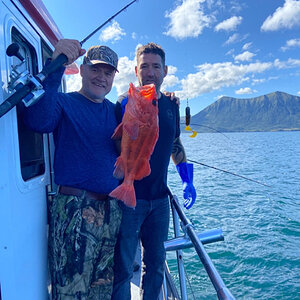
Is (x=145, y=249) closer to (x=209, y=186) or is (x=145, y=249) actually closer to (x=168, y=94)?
(x=168, y=94)

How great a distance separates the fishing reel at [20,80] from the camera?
1375 millimetres

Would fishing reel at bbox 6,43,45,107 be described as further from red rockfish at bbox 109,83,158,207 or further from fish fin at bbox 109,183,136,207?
fish fin at bbox 109,183,136,207

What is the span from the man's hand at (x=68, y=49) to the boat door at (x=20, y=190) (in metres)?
0.31

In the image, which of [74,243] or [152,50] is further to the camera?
[152,50]

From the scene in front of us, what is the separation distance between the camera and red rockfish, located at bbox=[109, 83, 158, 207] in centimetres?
217

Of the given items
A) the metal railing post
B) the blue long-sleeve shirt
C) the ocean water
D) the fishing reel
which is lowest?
the ocean water

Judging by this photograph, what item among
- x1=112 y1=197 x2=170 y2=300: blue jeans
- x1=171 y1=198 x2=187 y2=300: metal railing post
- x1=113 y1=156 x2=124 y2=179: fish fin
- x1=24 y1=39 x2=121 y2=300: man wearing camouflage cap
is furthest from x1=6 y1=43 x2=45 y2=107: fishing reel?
x1=171 y1=198 x2=187 y2=300: metal railing post

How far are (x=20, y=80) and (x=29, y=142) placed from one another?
0.68 metres

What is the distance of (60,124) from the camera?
2.02 m

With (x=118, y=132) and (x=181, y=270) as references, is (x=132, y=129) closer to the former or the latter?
(x=118, y=132)

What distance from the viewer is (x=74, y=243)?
73.6 inches

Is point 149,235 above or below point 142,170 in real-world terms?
below

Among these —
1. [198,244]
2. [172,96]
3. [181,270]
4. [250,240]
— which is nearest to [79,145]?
[198,244]

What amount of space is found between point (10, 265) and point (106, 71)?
1.80 metres
